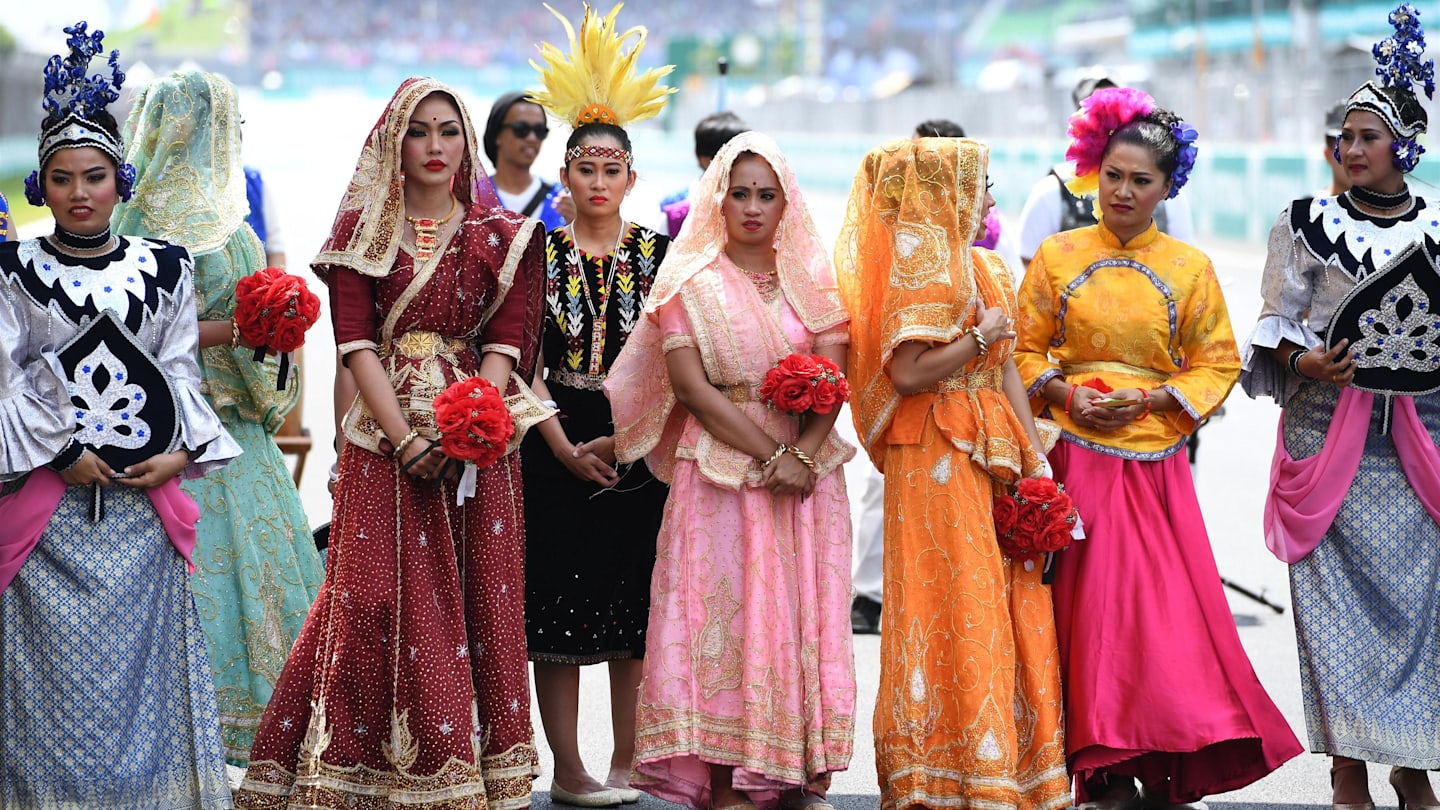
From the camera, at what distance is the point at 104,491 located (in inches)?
187

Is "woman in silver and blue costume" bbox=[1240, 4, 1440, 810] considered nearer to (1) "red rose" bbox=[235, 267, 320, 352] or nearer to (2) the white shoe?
(2) the white shoe

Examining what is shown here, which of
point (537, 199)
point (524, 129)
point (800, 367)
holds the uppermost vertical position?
point (524, 129)

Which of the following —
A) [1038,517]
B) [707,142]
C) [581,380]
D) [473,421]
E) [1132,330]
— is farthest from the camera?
[707,142]

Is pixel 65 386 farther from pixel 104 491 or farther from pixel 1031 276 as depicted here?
pixel 1031 276

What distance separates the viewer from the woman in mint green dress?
18.1ft

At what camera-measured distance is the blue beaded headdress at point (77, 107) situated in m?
4.75

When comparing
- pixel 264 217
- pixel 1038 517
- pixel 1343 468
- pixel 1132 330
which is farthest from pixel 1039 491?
pixel 264 217

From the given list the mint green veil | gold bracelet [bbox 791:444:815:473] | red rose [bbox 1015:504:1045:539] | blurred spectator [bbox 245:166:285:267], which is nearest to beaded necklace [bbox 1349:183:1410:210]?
red rose [bbox 1015:504:1045:539]

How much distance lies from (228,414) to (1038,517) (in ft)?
8.33

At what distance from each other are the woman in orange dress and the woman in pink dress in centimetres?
16

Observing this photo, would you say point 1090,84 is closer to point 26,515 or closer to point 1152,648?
point 1152,648

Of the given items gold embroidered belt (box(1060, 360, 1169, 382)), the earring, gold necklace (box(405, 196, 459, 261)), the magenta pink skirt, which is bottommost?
the magenta pink skirt

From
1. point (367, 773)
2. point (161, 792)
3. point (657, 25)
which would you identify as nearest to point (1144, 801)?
point (367, 773)

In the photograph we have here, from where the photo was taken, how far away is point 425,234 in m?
4.81
